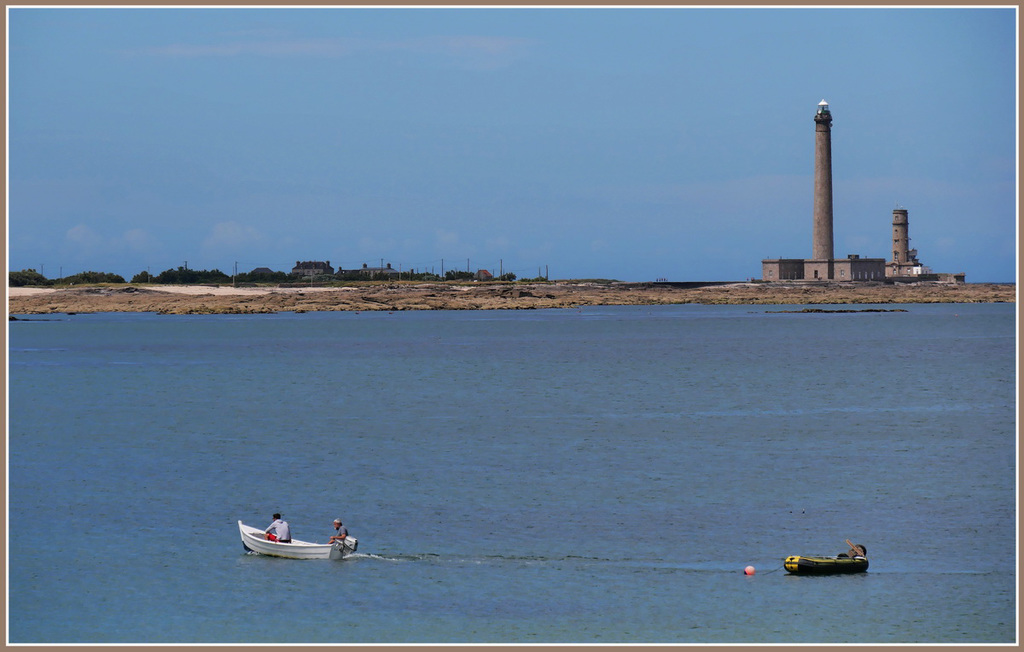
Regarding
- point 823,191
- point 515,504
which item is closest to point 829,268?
point 823,191

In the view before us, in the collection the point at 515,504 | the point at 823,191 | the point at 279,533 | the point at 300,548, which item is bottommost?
the point at 515,504

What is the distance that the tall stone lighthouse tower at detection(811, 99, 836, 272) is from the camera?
A: 179875 mm

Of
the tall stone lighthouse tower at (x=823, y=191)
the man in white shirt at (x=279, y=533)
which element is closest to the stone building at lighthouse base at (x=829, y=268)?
the tall stone lighthouse tower at (x=823, y=191)

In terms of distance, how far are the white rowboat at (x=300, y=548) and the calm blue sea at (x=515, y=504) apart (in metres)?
0.29

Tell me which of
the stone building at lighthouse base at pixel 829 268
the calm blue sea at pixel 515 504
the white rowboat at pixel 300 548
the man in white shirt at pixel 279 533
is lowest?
the calm blue sea at pixel 515 504

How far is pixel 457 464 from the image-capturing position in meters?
42.7

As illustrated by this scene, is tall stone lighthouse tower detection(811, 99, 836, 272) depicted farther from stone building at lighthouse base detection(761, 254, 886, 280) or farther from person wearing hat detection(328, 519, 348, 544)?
person wearing hat detection(328, 519, 348, 544)

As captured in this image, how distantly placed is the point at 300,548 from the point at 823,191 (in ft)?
532

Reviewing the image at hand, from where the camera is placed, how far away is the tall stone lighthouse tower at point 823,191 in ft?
590

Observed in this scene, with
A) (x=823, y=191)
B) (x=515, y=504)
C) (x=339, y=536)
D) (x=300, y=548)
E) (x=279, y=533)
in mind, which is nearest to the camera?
(x=339, y=536)

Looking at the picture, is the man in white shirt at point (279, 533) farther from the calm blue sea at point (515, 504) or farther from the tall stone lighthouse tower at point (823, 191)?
the tall stone lighthouse tower at point (823, 191)

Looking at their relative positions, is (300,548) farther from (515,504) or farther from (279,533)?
(515,504)

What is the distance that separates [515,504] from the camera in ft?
114

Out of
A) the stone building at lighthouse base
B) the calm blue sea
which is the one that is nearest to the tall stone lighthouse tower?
the stone building at lighthouse base
